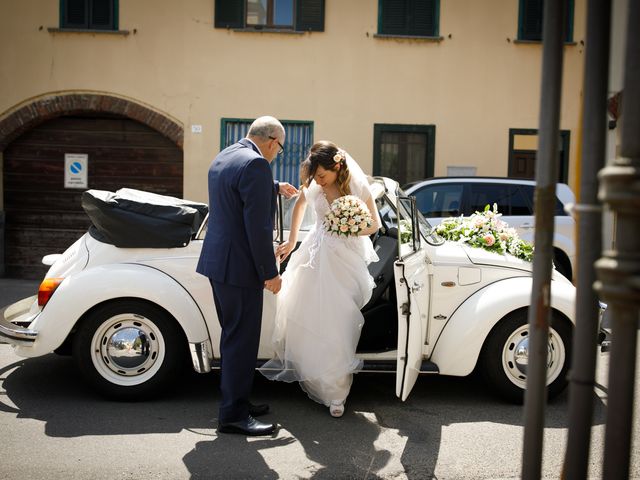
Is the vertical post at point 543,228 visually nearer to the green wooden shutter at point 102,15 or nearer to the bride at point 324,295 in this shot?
the bride at point 324,295

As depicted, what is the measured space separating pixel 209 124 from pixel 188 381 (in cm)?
734

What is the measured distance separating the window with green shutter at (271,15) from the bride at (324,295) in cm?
772

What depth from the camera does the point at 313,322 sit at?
4750 mm

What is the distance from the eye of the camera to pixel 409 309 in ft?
13.9

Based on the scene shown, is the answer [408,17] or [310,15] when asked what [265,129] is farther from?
[408,17]

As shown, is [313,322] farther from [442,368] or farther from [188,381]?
[188,381]

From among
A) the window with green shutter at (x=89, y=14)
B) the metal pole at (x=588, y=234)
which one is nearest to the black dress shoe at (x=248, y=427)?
the metal pole at (x=588, y=234)

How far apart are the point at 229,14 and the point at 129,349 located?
8624 millimetres

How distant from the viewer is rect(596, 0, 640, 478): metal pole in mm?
1720

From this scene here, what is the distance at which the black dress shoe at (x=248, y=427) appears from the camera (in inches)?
170

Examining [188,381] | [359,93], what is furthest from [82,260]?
[359,93]

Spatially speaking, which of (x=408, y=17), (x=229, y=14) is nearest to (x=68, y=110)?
(x=229, y=14)

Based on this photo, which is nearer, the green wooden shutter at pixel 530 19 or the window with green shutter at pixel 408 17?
the window with green shutter at pixel 408 17

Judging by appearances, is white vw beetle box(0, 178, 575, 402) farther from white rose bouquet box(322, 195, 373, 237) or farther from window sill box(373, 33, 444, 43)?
window sill box(373, 33, 444, 43)
